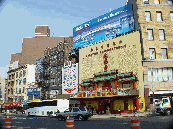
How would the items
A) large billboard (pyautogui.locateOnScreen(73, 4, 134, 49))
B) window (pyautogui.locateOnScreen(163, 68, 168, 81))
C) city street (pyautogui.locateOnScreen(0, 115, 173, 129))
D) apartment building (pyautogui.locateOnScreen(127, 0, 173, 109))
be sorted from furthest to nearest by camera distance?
large billboard (pyautogui.locateOnScreen(73, 4, 134, 49)) < window (pyautogui.locateOnScreen(163, 68, 168, 81)) < apartment building (pyautogui.locateOnScreen(127, 0, 173, 109)) < city street (pyautogui.locateOnScreen(0, 115, 173, 129))

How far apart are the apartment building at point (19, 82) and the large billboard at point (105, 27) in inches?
1102

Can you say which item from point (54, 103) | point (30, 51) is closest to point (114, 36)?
point (54, 103)

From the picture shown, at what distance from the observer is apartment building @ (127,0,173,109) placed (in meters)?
38.9

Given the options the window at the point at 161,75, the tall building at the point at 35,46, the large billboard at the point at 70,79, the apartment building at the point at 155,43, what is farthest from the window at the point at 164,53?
the tall building at the point at 35,46

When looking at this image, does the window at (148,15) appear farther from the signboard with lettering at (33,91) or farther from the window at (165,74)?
the signboard with lettering at (33,91)

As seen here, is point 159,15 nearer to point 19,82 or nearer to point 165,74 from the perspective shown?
point 165,74

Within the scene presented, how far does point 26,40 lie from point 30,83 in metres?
43.2

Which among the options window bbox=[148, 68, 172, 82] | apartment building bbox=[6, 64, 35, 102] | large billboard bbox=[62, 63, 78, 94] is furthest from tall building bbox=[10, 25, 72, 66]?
window bbox=[148, 68, 172, 82]

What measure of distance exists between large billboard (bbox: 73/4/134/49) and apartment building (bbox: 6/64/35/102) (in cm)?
2800

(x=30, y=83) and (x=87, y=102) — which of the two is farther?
(x=30, y=83)

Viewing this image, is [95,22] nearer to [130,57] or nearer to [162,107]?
[130,57]

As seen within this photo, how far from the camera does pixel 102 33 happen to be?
164ft

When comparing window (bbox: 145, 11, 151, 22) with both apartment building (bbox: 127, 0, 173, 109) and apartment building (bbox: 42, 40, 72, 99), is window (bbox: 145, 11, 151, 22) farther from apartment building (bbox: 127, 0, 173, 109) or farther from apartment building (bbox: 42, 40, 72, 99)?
apartment building (bbox: 42, 40, 72, 99)

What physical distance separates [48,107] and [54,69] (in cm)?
2098
